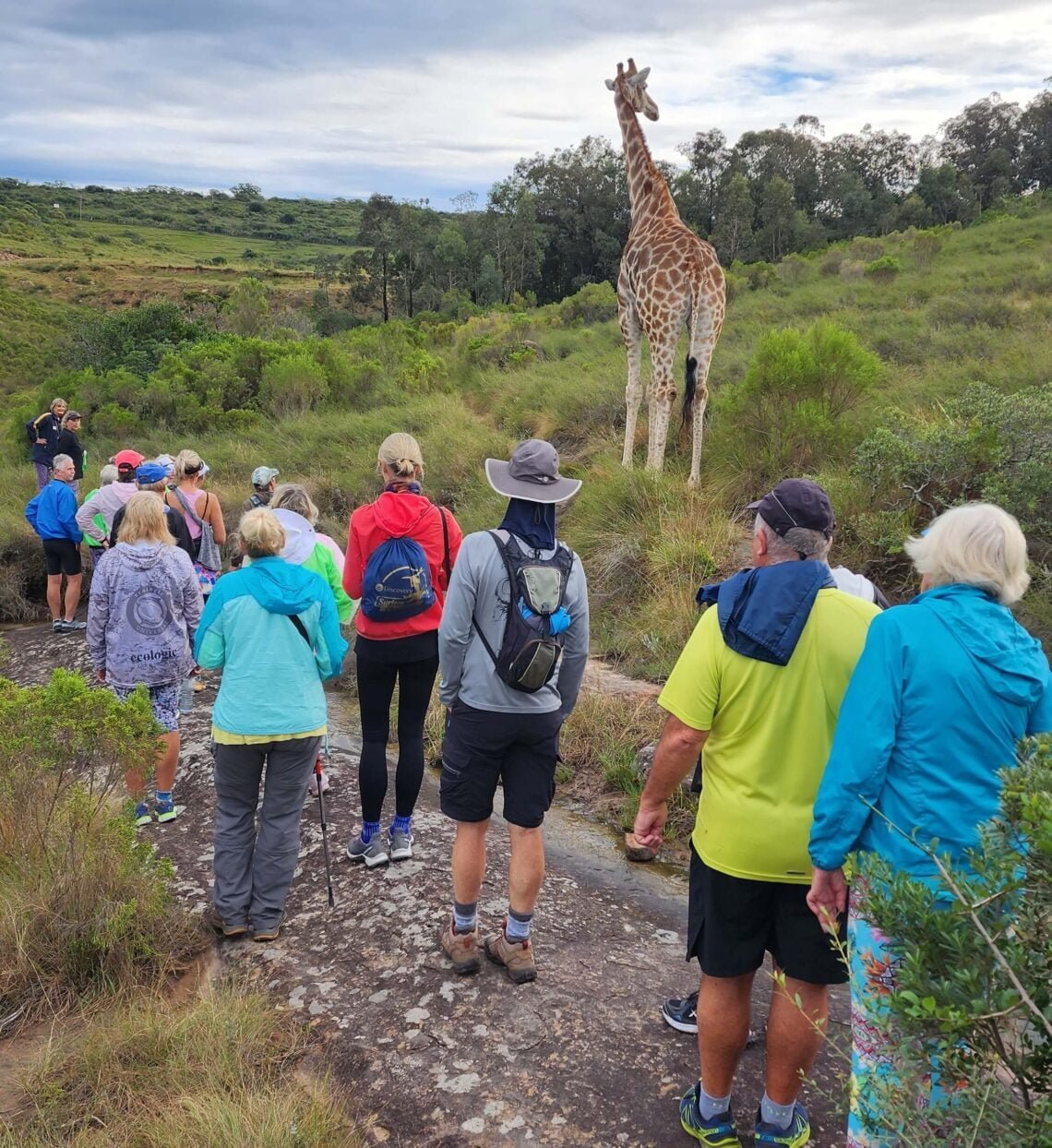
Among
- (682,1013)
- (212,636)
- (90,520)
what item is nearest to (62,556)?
(90,520)

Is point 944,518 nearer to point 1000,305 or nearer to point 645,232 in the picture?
point 645,232

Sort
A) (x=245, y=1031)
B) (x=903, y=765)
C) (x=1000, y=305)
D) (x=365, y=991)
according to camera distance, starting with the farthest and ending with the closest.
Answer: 1. (x=1000, y=305)
2. (x=365, y=991)
3. (x=245, y=1031)
4. (x=903, y=765)

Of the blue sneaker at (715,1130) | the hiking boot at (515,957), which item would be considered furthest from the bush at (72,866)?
the blue sneaker at (715,1130)

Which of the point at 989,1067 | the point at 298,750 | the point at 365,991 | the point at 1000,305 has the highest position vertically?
the point at 1000,305

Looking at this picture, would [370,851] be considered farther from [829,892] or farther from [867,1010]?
[867,1010]

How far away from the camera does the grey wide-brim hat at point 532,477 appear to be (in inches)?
122

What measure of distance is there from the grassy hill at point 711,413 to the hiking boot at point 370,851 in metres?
2.74

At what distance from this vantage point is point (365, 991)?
129 inches

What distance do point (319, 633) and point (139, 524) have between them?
4.18 ft

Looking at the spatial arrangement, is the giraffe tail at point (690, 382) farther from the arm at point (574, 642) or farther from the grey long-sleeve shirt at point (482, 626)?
the grey long-sleeve shirt at point (482, 626)

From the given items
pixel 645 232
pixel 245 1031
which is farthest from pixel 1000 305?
pixel 245 1031

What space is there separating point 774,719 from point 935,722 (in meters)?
0.41

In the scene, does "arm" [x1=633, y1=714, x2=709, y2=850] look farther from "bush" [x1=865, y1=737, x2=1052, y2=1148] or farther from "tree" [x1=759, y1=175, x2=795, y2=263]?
"tree" [x1=759, y1=175, x2=795, y2=263]

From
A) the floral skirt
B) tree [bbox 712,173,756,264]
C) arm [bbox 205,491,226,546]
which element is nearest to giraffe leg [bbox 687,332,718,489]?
arm [bbox 205,491,226,546]
